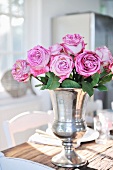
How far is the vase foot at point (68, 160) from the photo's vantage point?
1216 millimetres

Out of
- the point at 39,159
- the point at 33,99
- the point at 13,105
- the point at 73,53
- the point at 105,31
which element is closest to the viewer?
the point at 73,53

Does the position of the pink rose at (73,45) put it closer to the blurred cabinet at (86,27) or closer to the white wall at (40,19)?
the blurred cabinet at (86,27)

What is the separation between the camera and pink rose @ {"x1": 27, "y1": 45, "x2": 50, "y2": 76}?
1.14 meters

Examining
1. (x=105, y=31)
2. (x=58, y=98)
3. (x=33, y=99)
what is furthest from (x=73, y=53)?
(x=105, y=31)

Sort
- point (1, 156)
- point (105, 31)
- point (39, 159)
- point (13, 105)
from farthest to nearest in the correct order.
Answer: point (105, 31), point (13, 105), point (39, 159), point (1, 156)

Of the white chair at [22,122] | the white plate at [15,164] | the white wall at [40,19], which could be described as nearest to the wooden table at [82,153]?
the white chair at [22,122]

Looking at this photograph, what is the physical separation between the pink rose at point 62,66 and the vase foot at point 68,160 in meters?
0.36

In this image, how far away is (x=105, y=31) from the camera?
343 cm

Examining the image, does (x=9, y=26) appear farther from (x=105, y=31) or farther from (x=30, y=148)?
(x=30, y=148)

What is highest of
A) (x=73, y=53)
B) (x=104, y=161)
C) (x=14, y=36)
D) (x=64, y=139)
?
(x=14, y=36)

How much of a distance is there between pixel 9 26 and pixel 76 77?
6.66 ft

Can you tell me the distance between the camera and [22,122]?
1.72m

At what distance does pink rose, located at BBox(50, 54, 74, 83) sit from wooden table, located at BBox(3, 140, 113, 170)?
0.40m

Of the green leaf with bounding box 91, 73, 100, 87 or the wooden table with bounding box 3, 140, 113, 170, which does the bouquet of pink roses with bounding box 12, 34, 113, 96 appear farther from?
the wooden table with bounding box 3, 140, 113, 170
